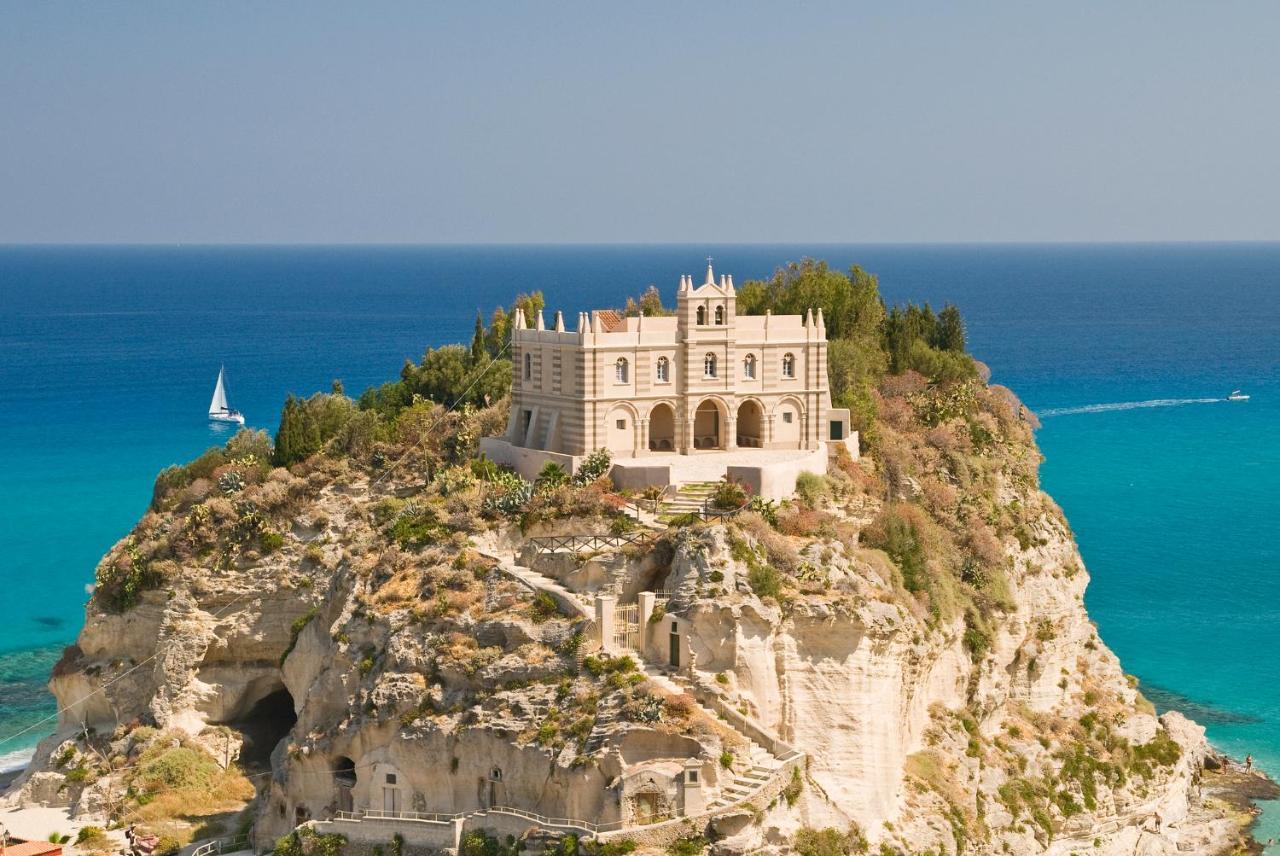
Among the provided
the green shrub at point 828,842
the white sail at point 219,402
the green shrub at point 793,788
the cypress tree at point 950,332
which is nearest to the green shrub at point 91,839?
the green shrub at point 793,788

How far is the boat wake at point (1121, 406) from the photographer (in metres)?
144

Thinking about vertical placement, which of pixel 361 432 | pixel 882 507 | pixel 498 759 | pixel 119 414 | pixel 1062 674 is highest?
pixel 119 414

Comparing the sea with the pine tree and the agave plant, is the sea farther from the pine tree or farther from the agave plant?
the pine tree

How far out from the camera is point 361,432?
73250 millimetres

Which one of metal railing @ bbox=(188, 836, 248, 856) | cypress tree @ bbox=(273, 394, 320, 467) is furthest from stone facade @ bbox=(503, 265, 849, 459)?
metal railing @ bbox=(188, 836, 248, 856)

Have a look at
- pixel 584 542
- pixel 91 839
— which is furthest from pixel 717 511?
pixel 91 839

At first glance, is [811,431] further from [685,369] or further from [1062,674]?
[1062,674]

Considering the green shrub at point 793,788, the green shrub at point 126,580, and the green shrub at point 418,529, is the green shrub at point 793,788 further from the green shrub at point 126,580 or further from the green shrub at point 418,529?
the green shrub at point 126,580

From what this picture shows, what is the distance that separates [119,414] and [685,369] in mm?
94033

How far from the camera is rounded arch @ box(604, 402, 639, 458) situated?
2530 inches

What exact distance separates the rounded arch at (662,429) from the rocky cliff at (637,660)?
5296mm

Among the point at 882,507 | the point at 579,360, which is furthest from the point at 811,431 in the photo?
the point at 579,360

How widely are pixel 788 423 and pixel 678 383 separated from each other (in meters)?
4.67

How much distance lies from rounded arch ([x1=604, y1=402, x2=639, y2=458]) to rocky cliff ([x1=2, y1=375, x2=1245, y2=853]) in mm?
2997
